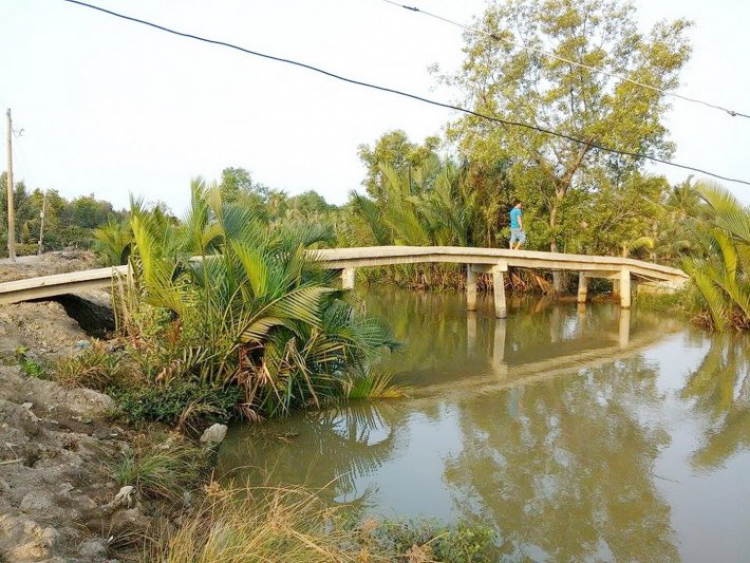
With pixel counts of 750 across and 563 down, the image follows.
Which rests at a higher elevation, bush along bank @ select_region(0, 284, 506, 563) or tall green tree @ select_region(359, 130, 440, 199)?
tall green tree @ select_region(359, 130, 440, 199)

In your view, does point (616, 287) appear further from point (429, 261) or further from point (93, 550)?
point (93, 550)

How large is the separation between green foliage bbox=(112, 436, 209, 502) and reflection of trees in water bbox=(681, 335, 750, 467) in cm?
443

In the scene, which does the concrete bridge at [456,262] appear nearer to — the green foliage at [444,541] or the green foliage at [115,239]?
the green foliage at [115,239]

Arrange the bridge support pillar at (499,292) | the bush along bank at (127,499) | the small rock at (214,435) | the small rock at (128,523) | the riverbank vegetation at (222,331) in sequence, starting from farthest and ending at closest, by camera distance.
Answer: the bridge support pillar at (499,292) < the riverbank vegetation at (222,331) < the small rock at (214,435) < the small rock at (128,523) < the bush along bank at (127,499)

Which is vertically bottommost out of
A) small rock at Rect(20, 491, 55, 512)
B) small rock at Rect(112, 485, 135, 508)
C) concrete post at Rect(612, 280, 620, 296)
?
small rock at Rect(112, 485, 135, 508)

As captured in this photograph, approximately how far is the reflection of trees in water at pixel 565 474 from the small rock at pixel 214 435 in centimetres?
202

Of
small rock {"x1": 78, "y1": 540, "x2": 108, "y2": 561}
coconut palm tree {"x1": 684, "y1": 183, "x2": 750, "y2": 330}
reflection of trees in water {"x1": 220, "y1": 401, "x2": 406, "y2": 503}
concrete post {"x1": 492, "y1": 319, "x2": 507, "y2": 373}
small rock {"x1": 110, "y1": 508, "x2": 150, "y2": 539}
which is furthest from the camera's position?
coconut palm tree {"x1": 684, "y1": 183, "x2": 750, "y2": 330}

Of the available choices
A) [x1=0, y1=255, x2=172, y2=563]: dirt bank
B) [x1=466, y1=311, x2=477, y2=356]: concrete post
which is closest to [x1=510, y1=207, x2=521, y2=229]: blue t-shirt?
[x1=466, y1=311, x2=477, y2=356]: concrete post

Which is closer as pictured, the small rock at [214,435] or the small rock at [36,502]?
the small rock at [36,502]

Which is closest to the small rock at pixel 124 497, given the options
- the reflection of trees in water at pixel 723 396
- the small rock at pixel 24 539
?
the small rock at pixel 24 539

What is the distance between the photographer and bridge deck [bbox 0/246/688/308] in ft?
26.0

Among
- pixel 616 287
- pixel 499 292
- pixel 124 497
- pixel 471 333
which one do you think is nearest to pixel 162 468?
pixel 124 497

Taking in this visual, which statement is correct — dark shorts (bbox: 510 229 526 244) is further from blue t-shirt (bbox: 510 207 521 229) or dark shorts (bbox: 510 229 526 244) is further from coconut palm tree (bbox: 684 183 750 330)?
coconut palm tree (bbox: 684 183 750 330)

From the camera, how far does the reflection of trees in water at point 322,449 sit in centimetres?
524
